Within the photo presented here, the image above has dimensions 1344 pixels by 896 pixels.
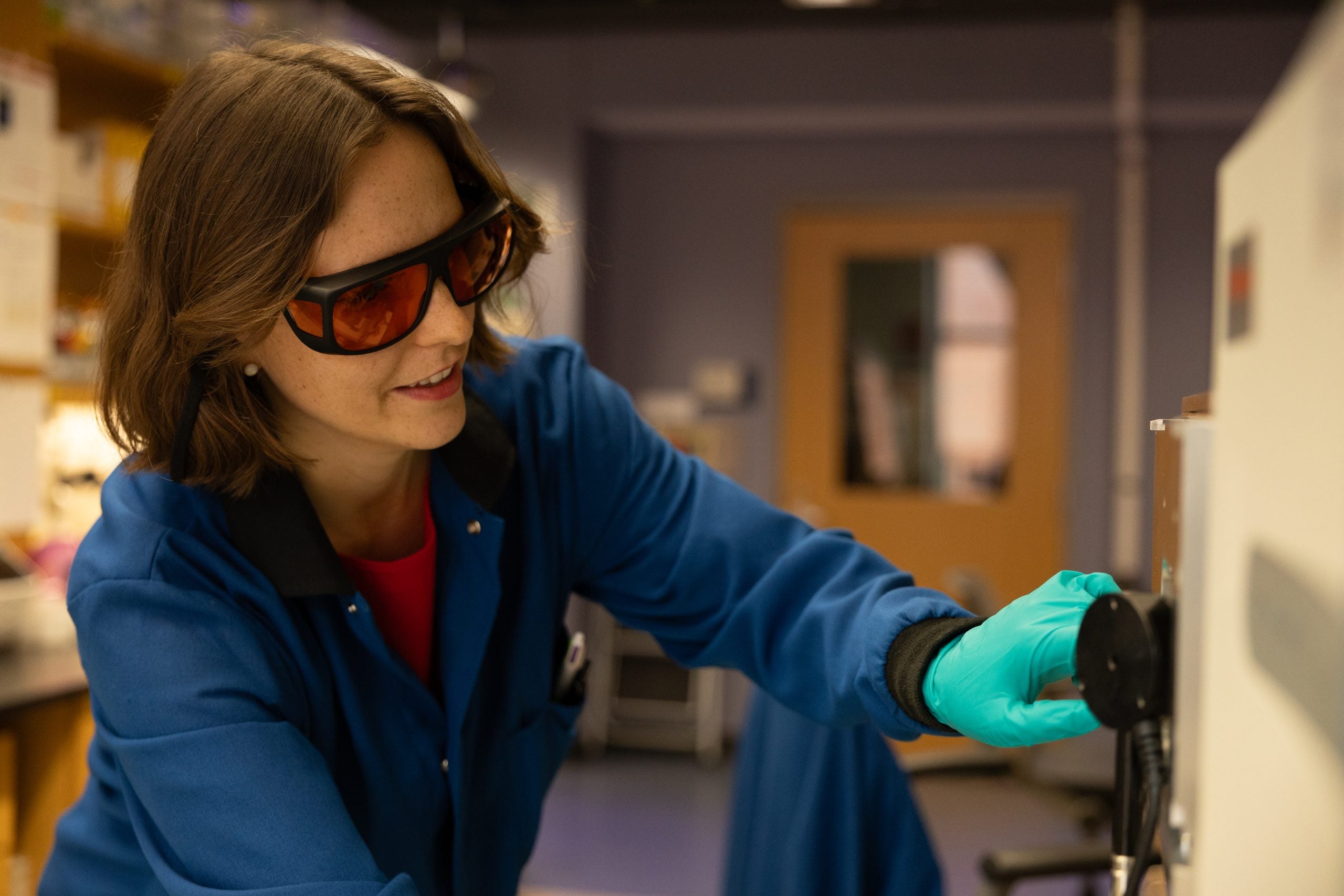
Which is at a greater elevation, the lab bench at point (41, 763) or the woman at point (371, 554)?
the woman at point (371, 554)

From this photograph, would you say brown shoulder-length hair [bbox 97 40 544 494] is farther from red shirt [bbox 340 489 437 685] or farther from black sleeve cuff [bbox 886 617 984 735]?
black sleeve cuff [bbox 886 617 984 735]

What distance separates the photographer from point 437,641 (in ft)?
3.87

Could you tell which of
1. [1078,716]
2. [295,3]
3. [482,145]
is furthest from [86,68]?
[1078,716]

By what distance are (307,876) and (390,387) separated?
42 centimetres

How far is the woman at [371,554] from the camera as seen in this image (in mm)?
910

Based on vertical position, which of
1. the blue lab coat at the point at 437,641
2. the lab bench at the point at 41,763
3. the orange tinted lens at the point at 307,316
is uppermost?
the orange tinted lens at the point at 307,316

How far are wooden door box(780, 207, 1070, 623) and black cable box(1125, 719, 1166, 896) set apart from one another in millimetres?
4285

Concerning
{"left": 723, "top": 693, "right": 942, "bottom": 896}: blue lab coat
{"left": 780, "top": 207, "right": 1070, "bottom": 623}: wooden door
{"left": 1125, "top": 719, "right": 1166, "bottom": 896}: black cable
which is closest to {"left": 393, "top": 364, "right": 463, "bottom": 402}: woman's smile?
{"left": 1125, "top": 719, "right": 1166, "bottom": 896}: black cable

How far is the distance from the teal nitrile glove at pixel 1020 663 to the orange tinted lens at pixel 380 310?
1.83 feet

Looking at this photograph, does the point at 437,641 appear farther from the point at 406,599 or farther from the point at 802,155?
the point at 802,155

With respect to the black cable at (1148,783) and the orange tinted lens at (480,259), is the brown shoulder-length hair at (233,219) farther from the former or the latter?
the black cable at (1148,783)

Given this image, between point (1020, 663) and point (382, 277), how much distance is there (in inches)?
24.0

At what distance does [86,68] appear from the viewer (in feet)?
10.5

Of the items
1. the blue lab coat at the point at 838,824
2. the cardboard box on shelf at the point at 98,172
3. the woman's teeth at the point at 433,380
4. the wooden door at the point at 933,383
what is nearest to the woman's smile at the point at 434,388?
the woman's teeth at the point at 433,380
